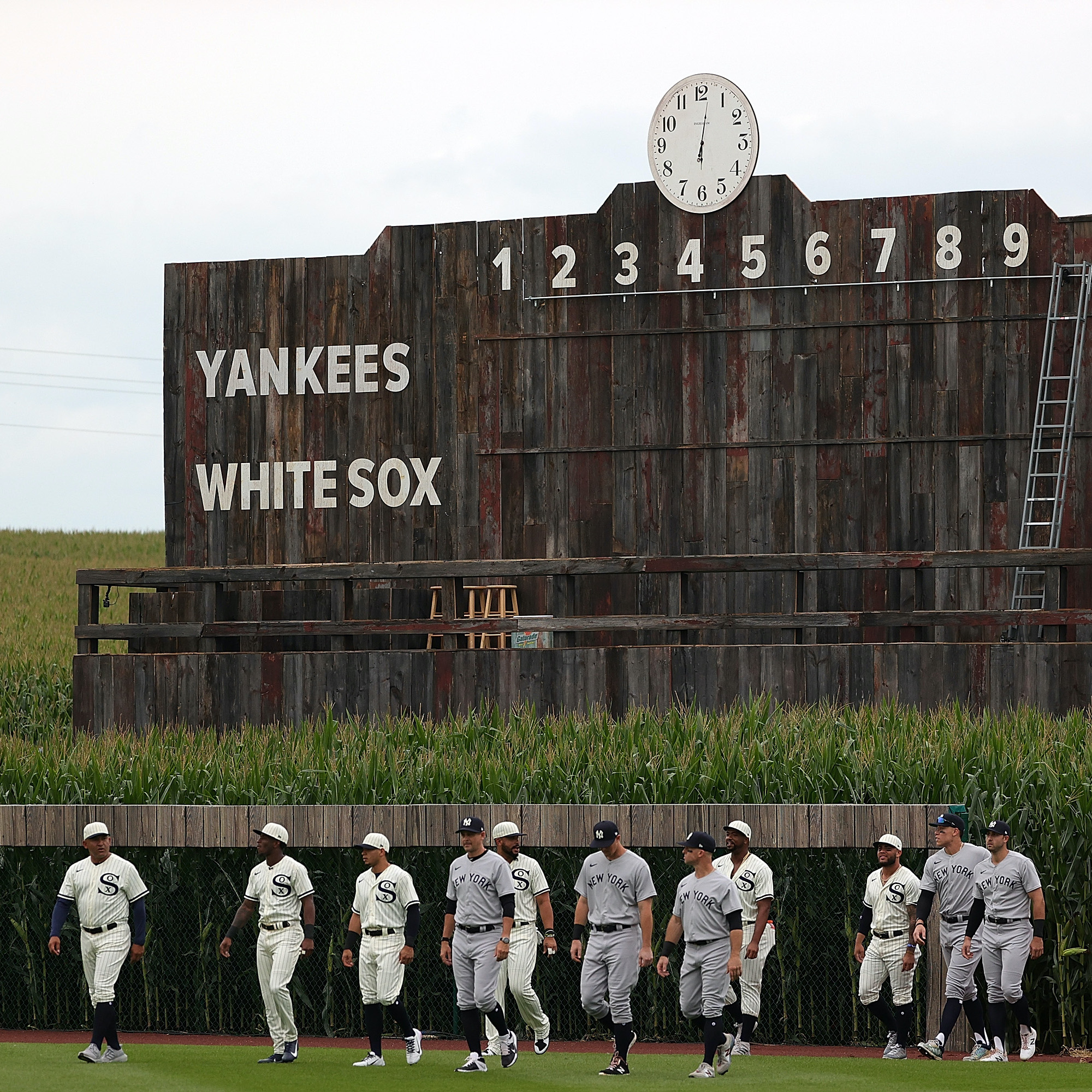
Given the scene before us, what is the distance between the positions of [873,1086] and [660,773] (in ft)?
15.3

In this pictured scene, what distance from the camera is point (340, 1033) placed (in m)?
16.1

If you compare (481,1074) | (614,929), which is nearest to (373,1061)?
(481,1074)

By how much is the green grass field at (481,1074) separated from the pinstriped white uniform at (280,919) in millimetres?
613

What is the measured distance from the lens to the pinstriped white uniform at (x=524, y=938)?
563 inches

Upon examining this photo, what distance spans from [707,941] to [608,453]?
1127cm

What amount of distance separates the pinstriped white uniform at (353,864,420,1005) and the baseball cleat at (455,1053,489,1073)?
848 mm

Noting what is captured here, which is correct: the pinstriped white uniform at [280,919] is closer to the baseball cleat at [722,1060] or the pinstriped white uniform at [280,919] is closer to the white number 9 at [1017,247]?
the baseball cleat at [722,1060]

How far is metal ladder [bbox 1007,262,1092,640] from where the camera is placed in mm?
22094

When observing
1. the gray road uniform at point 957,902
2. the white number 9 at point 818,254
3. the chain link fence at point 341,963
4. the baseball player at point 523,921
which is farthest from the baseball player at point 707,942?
the white number 9 at point 818,254

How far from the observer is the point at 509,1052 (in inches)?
539

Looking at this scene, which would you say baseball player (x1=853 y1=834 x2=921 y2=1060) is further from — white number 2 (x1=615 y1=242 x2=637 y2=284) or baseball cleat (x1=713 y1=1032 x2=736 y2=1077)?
white number 2 (x1=615 y1=242 x2=637 y2=284)

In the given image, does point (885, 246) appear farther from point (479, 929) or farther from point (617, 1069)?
point (617, 1069)

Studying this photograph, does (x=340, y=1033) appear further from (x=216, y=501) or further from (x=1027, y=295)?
(x=1027, y=295)

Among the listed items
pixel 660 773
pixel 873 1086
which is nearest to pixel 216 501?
pixel 660 773
